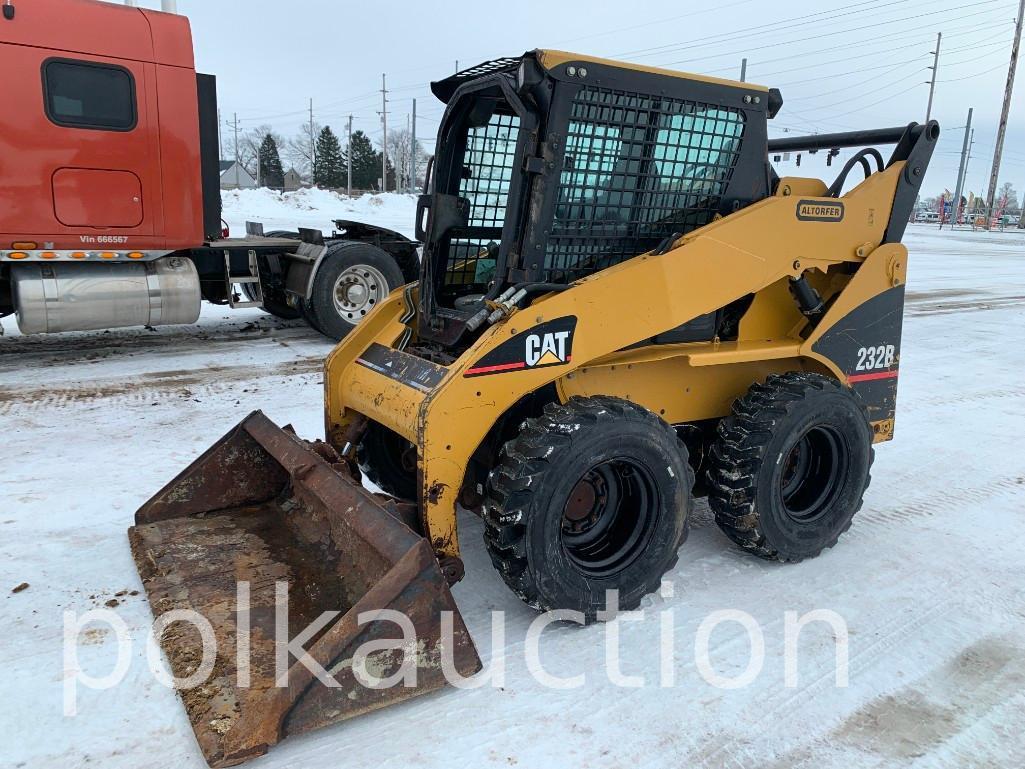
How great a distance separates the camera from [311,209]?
1158 inches

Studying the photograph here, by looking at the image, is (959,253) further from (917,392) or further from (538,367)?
(538,367)

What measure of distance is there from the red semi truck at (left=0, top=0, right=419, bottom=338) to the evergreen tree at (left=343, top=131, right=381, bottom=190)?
5699 cm

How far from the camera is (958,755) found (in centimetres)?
251

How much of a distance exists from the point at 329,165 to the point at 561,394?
66419mm

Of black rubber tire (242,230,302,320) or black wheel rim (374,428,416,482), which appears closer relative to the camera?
black wheel rim (374,428,416,482)

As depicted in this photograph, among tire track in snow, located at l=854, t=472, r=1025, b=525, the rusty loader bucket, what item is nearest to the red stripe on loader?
tire track in snow, located at l=854, t=472, r=1025, b=525

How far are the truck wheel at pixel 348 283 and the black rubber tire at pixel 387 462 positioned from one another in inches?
168

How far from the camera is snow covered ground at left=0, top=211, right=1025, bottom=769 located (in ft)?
8.14

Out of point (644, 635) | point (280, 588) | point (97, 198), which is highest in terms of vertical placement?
point (97, 198)

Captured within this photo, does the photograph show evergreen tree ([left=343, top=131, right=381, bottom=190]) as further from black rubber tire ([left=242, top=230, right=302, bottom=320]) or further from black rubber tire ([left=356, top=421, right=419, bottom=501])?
black rubber tire ([left=356, top=421, right=419, bottom=501])

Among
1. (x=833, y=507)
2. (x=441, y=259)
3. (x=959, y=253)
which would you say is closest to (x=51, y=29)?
(x=441, y=259)

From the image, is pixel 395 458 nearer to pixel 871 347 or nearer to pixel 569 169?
pixel 569 169

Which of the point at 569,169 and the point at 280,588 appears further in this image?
the point at 569,169

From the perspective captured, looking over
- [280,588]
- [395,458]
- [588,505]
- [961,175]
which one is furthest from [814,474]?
[961,175]
